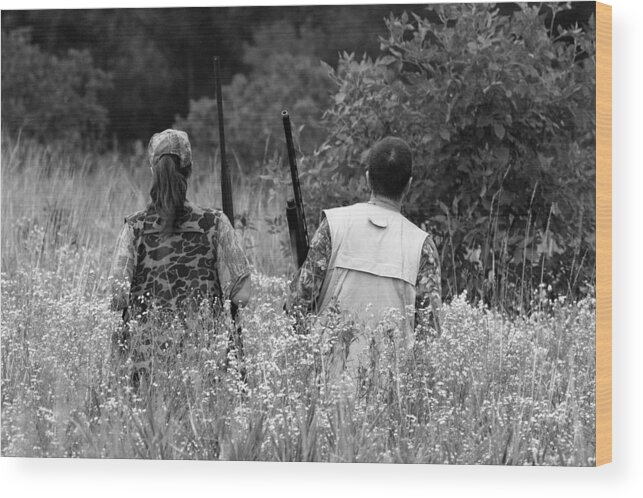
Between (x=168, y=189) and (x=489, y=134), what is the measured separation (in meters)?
2.23

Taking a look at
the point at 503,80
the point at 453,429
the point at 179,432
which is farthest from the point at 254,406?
the point at 503,80

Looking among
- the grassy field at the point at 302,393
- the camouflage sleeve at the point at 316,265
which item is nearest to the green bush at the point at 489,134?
the grassy field at the point at 302,393

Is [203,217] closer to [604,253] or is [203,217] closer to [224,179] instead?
[224,179]

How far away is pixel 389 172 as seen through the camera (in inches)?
273

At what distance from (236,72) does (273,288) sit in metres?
1.29

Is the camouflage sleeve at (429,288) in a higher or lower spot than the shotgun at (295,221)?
lower

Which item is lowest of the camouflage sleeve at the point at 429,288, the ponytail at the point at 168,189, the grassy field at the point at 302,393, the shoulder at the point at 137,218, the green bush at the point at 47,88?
the grassy field at the point at 302,393

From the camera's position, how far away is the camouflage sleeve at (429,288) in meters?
6.95

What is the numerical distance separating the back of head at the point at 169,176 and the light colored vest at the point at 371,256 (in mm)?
744

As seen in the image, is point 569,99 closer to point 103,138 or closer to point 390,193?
point 390,193

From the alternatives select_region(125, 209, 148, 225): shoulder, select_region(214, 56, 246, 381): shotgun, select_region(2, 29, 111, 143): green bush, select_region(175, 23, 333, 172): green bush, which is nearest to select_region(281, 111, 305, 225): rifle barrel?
select_region(214, 56, 246, 381): shotgun

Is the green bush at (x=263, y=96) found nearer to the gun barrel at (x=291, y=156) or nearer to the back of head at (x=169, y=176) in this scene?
the gun barrel at (x=291, y=156)

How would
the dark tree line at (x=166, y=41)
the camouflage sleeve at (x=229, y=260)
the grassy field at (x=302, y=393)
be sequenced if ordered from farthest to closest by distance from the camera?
1. the dark tree line at (x=166, y=41)
2. the grassy field at (x=302, y=393)
3. the camouflage sleeve at (x=229, y=260)

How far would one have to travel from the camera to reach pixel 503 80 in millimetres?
8070
